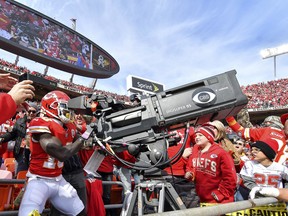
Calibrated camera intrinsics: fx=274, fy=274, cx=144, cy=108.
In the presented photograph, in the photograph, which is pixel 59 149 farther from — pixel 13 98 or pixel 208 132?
pixel 208 132

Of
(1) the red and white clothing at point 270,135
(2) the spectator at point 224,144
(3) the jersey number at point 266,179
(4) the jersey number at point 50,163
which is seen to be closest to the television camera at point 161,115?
(4) the jersey number at point 50,163

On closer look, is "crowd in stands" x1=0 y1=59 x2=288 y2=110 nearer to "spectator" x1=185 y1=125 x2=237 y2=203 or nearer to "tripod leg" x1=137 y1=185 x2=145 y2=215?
"spectator" x1=185 y1=125 x2=237 y2=203

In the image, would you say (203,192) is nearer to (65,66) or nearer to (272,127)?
(272,127)

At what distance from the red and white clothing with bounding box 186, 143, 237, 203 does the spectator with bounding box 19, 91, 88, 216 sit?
4.80ft

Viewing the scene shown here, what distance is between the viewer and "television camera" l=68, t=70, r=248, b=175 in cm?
196

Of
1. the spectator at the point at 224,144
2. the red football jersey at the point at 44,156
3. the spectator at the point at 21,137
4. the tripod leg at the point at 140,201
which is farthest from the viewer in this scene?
the spectator at the point at 21,137

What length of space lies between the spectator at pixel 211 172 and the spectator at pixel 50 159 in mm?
1463

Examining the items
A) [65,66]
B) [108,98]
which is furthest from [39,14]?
[108,98]

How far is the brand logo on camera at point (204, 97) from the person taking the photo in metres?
1.97

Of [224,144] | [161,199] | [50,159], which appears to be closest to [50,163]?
[50,159]

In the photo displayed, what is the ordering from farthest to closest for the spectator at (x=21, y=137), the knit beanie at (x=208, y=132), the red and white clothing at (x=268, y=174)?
the spectator at (x=21, y=137), the knit beanie at (x=208, y=132), the red and white clothing at (x=268, y=174)

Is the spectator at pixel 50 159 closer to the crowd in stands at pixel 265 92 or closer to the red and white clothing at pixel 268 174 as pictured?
the red and white clothing at pixel 268 174

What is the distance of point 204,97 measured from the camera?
1.98 metres

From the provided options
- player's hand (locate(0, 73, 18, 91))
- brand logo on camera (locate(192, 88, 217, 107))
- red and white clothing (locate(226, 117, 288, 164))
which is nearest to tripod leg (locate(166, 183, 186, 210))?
brand logo on camera (locate(192, 88, 217, 107))
